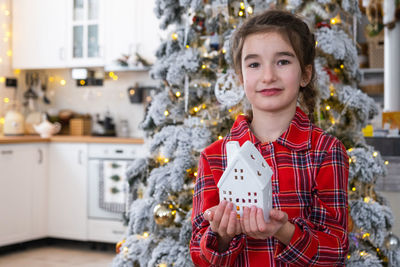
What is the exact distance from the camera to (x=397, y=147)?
2.93m

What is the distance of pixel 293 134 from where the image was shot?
104cm

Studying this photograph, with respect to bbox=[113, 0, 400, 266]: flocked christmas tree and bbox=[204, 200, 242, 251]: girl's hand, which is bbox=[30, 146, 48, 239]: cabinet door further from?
bbox=[204, 200, 242, 251]: girl's hand

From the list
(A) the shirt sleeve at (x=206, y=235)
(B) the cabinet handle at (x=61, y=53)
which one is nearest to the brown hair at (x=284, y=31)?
(A) the shirt sleeve at (x=206, y=235)

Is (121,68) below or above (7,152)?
above

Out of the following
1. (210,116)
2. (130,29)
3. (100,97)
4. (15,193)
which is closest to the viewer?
(210,116)

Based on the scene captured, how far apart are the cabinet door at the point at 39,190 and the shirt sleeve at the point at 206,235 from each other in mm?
3740

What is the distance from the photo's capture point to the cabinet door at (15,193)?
4.35 m

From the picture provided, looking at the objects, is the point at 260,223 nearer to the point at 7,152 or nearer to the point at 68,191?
the point at 7,152

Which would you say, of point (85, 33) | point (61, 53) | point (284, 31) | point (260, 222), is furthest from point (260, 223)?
point (61, 53)

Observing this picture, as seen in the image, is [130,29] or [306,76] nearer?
[306,76]

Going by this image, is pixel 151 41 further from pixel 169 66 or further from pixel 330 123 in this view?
pixel 330 123

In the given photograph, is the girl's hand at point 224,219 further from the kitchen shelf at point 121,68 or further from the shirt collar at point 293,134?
the kitchen shelf at point 121,68

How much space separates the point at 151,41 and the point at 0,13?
1452 millimetres

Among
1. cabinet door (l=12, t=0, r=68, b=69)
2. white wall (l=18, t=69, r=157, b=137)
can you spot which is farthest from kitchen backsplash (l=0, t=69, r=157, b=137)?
cabinet door (l=12, t=0, r=68, b=69)
